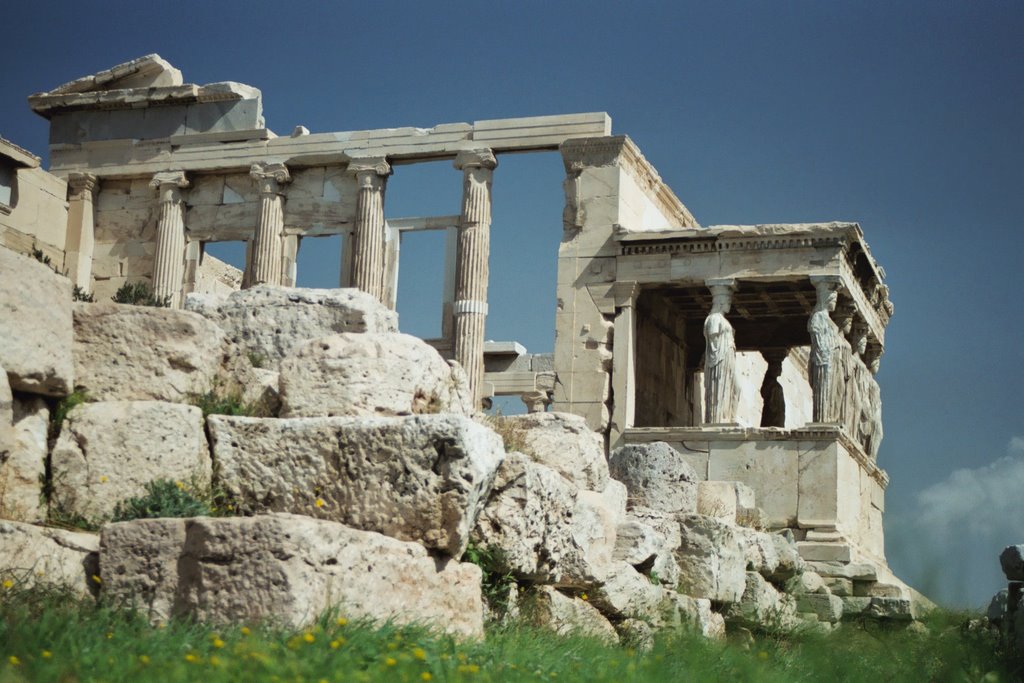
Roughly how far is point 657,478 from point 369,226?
12779 mm

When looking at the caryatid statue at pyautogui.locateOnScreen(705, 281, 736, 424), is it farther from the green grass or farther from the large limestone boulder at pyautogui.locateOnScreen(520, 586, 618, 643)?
the green grass

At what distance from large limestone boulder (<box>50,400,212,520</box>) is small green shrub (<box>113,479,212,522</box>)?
7 centimetres

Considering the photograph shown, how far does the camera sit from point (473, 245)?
24016mm

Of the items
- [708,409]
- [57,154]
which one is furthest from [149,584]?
[57,154]

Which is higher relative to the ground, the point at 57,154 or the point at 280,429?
A: the point at 57,154

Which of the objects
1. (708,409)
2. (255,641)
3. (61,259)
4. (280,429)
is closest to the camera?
(255,641)

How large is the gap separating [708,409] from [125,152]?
467 inches

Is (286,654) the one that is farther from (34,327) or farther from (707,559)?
(707,559)

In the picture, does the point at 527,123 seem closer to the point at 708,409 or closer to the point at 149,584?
the point at 708,409

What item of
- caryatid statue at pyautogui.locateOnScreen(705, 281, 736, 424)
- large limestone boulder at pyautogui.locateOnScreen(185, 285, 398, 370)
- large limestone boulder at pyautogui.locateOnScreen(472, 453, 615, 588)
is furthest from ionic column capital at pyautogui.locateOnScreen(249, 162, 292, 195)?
large limestone boulder at pyautogui.locateOnScreen(185, 285, 398, 370)

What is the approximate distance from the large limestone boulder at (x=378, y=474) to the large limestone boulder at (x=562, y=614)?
138cm

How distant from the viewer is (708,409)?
1967 cm

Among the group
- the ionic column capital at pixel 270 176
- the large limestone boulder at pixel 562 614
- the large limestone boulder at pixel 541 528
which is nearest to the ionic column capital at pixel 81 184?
the ionic column capital at pixel 270 176

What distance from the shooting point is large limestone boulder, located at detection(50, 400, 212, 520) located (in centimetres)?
655
